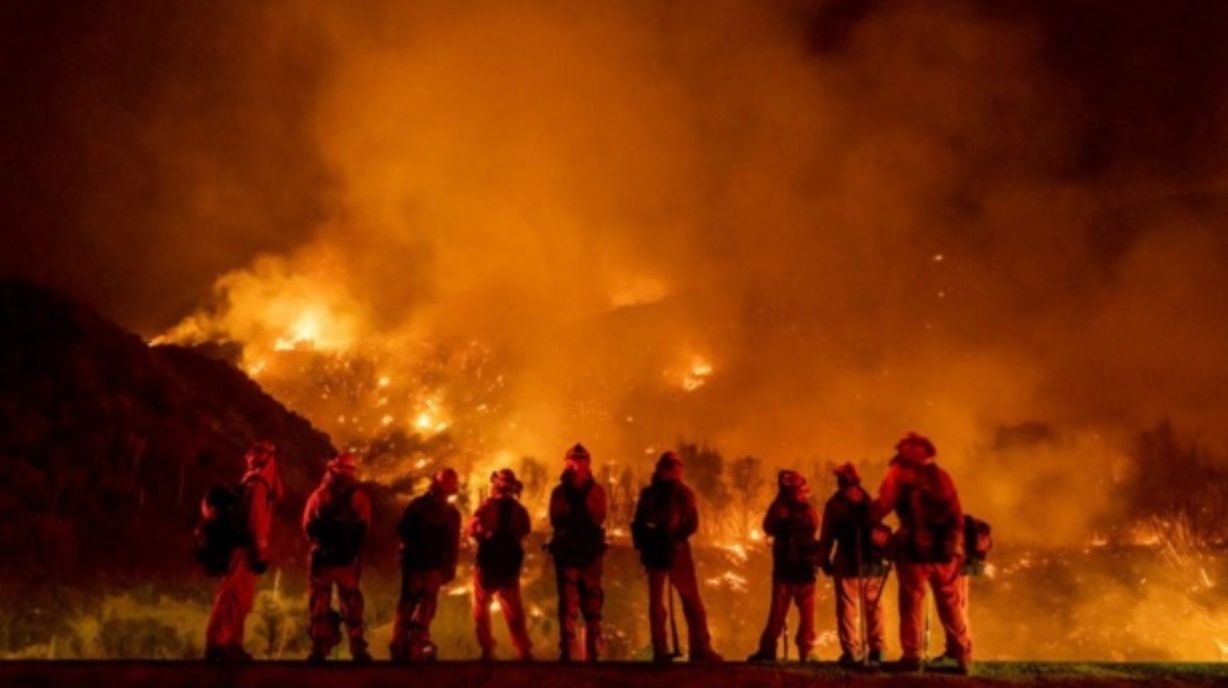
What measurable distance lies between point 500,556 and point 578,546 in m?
1.08

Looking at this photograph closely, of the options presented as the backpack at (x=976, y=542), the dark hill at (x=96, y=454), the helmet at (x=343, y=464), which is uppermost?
the dark hill at (x=96, y=454)

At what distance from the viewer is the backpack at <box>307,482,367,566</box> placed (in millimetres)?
10398

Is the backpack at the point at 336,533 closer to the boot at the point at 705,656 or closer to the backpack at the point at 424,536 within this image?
the backpack at the point at 424,536

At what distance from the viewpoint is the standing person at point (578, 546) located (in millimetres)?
10891

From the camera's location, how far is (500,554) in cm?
1127

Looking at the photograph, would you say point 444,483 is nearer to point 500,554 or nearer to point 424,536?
point 424,536

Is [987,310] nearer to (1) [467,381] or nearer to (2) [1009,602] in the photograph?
(1) [467,381]

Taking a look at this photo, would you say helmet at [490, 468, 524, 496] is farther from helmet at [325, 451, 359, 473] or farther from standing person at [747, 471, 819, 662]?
standing person at [747, 471, 819, 662]

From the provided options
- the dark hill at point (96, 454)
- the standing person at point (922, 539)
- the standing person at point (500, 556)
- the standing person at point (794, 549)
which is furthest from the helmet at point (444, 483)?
the dark hill at point (96, 454)

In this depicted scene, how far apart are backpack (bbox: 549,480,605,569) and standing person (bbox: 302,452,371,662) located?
231cm

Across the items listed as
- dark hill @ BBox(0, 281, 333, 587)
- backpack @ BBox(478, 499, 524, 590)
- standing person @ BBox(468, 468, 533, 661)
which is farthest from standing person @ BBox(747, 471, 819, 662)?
dark hill @ BBox(0, 281, 333, 587)

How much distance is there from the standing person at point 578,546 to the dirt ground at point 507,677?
246cm

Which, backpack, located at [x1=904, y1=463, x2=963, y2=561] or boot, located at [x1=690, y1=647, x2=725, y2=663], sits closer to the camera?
backpack, located at [x1=904, y1=463, x2=963, y2=561]

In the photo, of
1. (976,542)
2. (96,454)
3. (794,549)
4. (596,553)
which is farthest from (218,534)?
(96,454)
